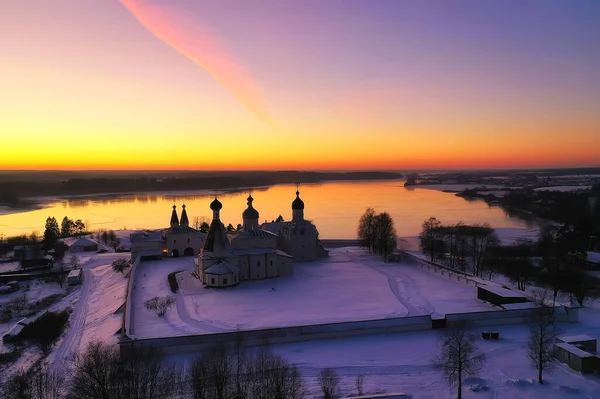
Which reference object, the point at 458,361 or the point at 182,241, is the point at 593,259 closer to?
the point at 458,361

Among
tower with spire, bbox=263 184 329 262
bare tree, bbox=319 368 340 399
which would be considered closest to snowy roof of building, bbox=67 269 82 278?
tower with spire, bbox=263 184 329 262

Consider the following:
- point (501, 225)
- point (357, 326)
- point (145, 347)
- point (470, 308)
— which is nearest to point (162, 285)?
point (145, 347)

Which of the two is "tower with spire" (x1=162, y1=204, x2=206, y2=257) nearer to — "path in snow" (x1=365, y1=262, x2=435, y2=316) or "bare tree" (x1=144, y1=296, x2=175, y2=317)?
"bare tree" (x1=144, y1=296, x2=175, y2=317)

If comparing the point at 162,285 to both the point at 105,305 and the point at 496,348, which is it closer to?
the point at 105,305

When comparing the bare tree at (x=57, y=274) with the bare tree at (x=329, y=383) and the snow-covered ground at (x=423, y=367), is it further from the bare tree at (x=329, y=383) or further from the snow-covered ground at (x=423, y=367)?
the bare tree at (x=329, y=383)

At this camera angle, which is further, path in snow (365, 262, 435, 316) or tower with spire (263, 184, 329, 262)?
tower with spire (263, 184, 329, 262)

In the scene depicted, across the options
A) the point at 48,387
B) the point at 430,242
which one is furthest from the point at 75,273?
→ the point at 430,242
